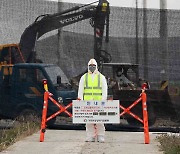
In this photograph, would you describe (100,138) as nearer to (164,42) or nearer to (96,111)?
(96,111)

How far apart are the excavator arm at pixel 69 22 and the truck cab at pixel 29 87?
0.59m

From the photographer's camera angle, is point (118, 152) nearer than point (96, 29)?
Yes

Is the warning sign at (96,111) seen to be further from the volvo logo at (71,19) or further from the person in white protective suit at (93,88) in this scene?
the volvo logo at (71,19)

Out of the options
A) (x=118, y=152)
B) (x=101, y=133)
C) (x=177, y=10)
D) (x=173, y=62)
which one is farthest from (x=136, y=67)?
(x=118, y=152)

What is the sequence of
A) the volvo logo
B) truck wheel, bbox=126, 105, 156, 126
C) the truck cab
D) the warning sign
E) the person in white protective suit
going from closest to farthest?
the warning sign, the person in white protective suit, truck wheel, bbox=126, 105, 156, 126, the truck cab, the volvo logo

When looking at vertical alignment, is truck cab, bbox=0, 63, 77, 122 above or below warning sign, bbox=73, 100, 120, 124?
above

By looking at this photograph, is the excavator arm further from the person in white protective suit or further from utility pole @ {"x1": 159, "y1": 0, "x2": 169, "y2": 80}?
the person in white protective suit

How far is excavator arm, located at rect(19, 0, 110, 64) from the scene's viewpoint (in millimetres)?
13773

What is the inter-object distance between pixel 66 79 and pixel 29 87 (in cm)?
97

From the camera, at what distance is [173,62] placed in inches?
526

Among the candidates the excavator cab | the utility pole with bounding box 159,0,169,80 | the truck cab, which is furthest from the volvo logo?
the utility pole with bounding box 159,0,169,80

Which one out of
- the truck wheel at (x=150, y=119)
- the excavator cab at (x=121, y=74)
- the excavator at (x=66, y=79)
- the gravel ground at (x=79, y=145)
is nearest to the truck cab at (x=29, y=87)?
the excavator at (x=66, y=79)

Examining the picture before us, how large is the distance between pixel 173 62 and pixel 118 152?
4.86 metres

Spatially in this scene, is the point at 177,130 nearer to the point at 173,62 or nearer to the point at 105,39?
the point at 173,62
